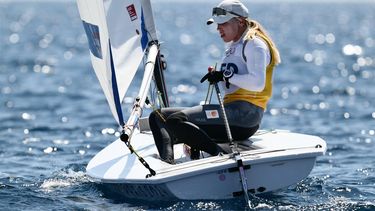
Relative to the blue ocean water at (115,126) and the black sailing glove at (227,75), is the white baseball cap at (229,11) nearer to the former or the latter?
the black sailing glove at (227,75)

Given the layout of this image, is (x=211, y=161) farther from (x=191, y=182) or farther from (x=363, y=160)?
(x=363, y=160)

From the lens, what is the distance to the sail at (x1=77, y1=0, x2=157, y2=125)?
307 inches

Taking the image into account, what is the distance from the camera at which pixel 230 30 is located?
7.78 metres

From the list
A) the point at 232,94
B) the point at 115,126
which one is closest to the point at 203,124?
the point at 232,94

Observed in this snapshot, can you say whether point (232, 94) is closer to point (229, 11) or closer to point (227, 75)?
point (227, 75)

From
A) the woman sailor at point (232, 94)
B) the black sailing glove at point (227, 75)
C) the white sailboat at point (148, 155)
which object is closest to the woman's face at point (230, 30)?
the woman sailor at point (232, 94)

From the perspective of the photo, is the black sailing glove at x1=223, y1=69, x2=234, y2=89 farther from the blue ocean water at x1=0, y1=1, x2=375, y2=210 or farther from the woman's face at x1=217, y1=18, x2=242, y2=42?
the blue ocean water at x1=0, y1=1, x2=375, y2=210

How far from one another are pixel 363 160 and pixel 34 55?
2245 centimetres

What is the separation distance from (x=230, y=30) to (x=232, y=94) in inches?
20.7

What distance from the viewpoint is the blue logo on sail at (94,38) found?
26.0 ft

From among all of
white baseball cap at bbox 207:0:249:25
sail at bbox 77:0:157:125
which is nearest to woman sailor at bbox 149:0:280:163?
white baseball cap at bbox 207:0:249:25

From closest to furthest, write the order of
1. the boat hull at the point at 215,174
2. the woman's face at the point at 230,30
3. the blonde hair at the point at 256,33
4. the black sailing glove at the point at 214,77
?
the boat hull at the point at 215,174 < the black sailing glove at the point at 214,77 < the blonde hair at the point at 256,33 < the woman's face at the point at 230,30

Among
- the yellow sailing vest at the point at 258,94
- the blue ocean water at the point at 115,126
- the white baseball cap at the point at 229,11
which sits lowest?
the blue ocean water at the point at 115,126

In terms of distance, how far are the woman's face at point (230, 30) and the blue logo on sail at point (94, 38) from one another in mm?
1024
